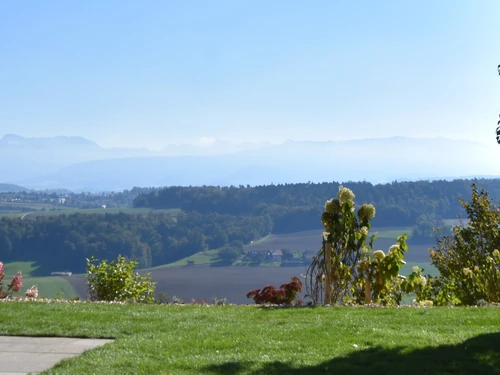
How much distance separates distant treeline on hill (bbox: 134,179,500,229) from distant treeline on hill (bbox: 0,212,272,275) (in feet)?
8.76

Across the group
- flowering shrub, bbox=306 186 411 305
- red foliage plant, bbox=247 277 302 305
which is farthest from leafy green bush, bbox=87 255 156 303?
flowering shrub, bbox=306 186 411 305

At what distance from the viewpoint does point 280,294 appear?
9305 mm

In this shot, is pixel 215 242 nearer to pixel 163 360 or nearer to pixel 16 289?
pixel 16 289

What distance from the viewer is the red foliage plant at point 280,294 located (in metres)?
9.29

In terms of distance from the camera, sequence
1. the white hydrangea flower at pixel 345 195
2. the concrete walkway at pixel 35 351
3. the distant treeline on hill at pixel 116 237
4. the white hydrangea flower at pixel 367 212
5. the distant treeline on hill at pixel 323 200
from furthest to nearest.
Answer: the distant treeline on hill at pixel 116 237
the distant treeline on hill at pixel 323 200
the white hydrangea flower at pixel 367 212
the white hydrangea flower at pixel 345 195
the concrete walkway at pixel 35 351

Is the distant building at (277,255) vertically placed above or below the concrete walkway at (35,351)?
below

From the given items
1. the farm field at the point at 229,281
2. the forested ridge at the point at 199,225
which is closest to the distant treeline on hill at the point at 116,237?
the forested ridge at the point at 199,225

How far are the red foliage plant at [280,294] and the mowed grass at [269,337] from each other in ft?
3.47

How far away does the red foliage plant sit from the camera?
929cm

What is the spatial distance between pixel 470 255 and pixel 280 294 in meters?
3.59

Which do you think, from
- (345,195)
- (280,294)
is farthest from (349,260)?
(280,294)

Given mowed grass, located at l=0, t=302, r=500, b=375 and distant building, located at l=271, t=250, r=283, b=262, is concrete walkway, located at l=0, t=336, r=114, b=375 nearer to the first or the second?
mowed grass, located at l=0, t=302, r=500, b=375

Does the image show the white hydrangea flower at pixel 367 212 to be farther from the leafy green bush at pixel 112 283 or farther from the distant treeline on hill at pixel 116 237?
the distant treeline on hill at pixel 116 237

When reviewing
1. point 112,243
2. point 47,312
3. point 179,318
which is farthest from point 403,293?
point 112,243
